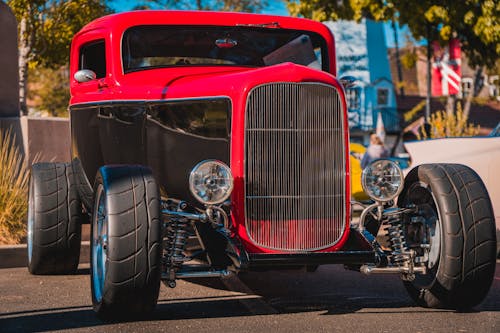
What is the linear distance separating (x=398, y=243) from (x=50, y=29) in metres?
16.9

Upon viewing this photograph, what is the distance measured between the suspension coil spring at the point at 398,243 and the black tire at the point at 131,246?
5.03ft

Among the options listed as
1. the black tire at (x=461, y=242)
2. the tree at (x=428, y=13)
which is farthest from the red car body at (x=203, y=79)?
the tree at (x=428, y=13)

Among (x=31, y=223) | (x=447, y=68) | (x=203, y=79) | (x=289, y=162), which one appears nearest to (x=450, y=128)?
(x=447, y=68)

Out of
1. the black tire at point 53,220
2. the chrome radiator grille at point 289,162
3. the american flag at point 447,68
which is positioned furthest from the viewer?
the american flag at point 447,68

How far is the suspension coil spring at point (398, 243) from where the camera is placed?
5.96 meters

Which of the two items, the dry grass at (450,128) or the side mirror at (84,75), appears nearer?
the side mirror at (84,75)

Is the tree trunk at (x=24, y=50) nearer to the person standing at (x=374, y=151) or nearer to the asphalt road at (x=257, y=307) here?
the person standing at (x=374, y=151)

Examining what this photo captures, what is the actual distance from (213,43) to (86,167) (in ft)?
4.72

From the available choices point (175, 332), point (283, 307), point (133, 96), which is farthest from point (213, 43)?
point (175, 332)

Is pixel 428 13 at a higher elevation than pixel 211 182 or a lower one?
higher

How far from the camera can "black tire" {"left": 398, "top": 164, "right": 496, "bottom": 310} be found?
19.4ft

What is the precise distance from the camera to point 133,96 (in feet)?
22.6

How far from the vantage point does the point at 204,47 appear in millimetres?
7562

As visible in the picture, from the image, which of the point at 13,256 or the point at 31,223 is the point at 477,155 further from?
the point at 13,256
